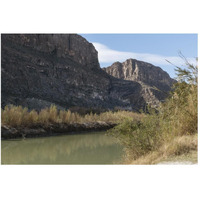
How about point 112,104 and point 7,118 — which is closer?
point 7,118

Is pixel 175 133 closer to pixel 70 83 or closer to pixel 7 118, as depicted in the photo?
pixel 7 118

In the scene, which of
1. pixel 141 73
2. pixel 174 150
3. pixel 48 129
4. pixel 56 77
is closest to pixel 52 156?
pixel 174 150

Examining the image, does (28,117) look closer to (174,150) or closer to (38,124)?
(38,124)

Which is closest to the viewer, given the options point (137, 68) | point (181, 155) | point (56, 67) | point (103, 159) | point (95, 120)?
point (181, 155)

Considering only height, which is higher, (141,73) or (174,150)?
(141,73)

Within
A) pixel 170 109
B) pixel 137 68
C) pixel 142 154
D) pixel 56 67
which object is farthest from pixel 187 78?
pixel 137 68

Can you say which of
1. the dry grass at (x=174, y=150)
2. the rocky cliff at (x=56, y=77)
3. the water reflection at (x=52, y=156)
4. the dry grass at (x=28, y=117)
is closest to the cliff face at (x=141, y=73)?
the rocky cliff at (x=56, y=77)

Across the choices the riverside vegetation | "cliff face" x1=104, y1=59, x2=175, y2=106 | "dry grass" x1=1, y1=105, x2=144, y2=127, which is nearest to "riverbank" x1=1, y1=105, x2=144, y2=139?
"dry grass" x1=1, y1=105, x2=144, y2=127
